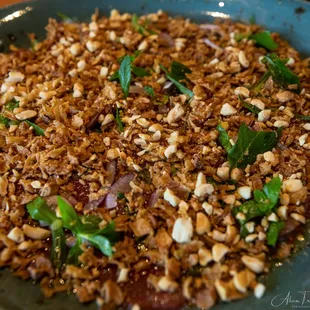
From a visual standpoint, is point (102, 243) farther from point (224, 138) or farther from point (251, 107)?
point (251, 107)

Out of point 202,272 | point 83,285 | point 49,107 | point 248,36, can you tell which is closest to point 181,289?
point 202,272

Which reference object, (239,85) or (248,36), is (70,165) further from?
(248,36)

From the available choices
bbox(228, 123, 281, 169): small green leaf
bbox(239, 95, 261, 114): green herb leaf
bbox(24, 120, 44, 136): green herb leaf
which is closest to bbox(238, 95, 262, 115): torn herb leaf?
bbox(239, 95, 261, 114): green herb leaf

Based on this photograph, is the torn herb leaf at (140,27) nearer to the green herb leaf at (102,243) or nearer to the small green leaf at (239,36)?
the small green leaf at (239,36)

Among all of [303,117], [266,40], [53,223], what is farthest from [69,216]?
[266,40]

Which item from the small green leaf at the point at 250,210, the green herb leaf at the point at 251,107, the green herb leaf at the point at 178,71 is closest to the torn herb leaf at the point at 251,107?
the green herb leaf at the point at 251,107
